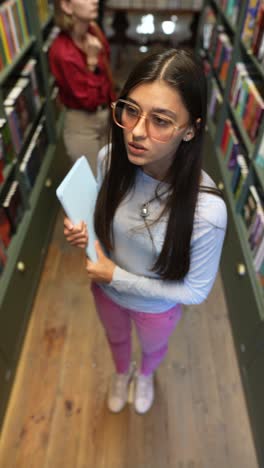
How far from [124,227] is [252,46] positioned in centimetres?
138

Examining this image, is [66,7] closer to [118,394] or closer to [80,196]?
[80,196]

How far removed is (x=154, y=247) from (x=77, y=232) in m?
0.20

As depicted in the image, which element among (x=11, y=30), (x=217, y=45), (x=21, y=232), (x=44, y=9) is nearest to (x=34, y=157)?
(x=21, y=232)

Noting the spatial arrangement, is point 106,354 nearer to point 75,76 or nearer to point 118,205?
point 118,205

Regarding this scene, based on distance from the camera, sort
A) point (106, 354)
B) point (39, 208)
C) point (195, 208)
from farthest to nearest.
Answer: point (39, 208) → point (106, 354) → point (195, 208)

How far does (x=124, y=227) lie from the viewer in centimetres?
91

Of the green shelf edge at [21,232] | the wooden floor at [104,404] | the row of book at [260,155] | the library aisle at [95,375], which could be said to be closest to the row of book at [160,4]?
the library aisle at [95,375]

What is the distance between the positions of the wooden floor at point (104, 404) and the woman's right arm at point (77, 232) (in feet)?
3.14

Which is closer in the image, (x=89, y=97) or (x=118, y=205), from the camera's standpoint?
(x=118, y=205)

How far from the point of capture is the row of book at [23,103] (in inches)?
66.1

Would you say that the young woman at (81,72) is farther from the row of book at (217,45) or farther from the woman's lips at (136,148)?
the woman's lips at (136,148)

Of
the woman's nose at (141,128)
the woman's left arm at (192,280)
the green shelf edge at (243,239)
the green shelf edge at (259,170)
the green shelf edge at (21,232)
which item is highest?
the woman's nose at (141,128)

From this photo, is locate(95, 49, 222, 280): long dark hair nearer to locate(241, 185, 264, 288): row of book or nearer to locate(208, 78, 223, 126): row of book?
locate(241, 185, 264, 288): row of book

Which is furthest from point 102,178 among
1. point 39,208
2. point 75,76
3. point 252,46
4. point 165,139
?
point 252,46
